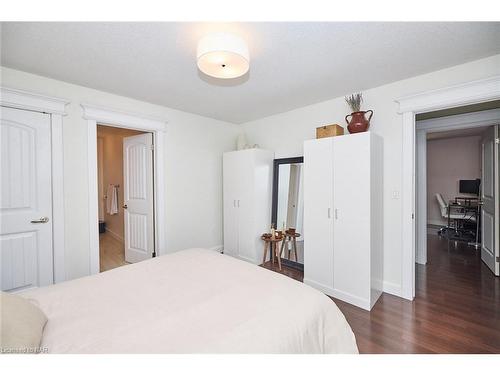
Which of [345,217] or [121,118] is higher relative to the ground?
[121,118]

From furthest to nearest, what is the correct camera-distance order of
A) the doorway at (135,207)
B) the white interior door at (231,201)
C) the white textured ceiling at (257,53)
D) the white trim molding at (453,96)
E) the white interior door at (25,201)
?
the white interior door at (231,201), the doorway at (135,207), the white interior door at (25,201), the white trim molding at (453,96), the white textured ceiling at (257,53)

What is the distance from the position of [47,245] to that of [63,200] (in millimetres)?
463

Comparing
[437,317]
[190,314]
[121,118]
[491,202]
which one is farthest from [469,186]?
[121,118]

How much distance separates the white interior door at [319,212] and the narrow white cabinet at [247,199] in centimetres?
86

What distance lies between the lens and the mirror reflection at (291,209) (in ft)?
10.5

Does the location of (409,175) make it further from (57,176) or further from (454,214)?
(454,214)

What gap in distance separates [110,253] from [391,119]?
15.1 ft

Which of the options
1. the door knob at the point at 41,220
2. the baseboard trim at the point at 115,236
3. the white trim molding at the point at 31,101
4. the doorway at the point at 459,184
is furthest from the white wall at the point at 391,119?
the baseboard trim at the point at 115,236

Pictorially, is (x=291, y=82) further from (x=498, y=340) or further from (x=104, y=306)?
(x=498, y=340)

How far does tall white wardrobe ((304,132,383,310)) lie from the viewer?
2246mm

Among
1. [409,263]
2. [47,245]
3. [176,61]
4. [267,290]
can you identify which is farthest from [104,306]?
[409,263]

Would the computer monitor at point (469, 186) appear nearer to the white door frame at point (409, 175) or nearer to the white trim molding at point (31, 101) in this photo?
the white door frame at point (409, 175)

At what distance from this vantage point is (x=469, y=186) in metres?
5.25
